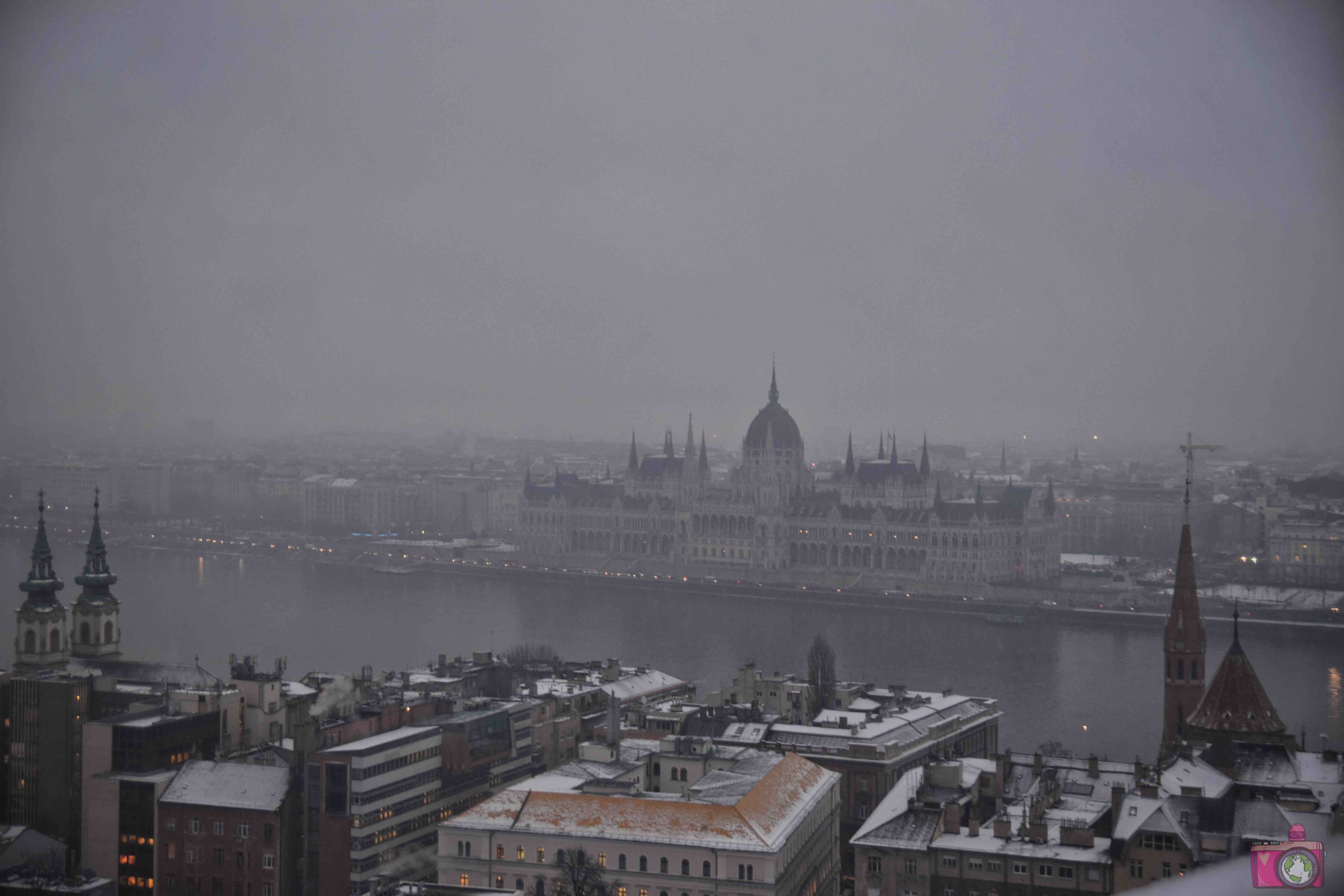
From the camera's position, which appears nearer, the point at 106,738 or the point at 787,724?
the point at 106,738

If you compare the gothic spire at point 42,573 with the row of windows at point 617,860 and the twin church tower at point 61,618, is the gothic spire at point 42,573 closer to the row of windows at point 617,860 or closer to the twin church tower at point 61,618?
the twin church tower at point 61,618

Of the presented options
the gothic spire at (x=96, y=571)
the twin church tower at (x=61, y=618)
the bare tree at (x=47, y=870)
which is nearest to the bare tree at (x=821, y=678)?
the bare tree at (x=47, y=870)

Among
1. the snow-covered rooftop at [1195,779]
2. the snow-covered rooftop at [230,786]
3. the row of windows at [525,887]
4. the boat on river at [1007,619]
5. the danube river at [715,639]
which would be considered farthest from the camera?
the boat on river at [1007,619]

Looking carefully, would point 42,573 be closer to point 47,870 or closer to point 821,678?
point 47,870

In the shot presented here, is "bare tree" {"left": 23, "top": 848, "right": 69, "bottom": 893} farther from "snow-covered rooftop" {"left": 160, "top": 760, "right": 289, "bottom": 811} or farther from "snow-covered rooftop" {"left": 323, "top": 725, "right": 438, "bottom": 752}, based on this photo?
"snow-covered rooftop" {"left": 323, "top": 725, "right": 438, "bottom": 752}

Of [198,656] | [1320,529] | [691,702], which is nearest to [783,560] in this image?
[1320,529]

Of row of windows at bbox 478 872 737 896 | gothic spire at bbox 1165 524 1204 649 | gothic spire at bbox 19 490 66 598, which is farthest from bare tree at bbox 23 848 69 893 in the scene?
gothic spire at bbox 1165 524 1204 649

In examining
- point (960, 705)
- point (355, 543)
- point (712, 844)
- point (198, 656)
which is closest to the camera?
point (712, 844)

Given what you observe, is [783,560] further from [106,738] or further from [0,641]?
[106,738]
